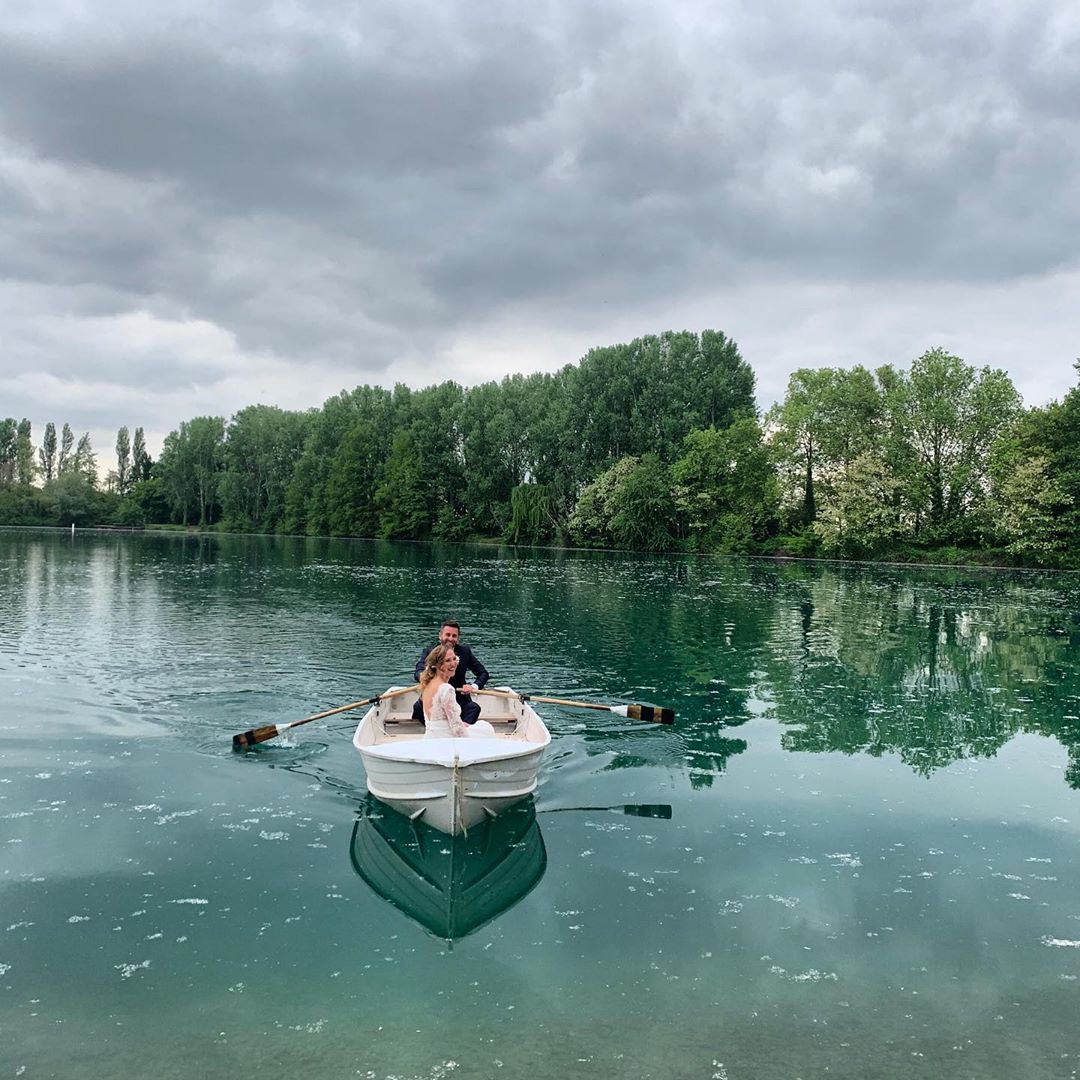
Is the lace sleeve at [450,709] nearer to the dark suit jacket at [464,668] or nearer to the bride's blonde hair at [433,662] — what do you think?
the bride's blonde hair at [433,662]

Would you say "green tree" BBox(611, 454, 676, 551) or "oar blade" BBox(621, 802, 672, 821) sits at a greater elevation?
"green tree" BBox(611, 454, 676, 551)

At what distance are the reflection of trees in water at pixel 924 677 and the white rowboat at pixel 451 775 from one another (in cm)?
559

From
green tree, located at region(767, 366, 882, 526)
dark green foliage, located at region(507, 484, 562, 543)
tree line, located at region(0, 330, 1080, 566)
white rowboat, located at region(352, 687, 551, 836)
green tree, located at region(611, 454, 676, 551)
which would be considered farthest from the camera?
dark green foliage, located at region(507, 484, 562, 543)

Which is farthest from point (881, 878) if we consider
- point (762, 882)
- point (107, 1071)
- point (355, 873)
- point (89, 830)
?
point (89, 830)

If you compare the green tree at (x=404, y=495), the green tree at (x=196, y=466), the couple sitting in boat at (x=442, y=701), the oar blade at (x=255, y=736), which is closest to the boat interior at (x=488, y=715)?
the couple sitting in boat at (x=442, y=701)

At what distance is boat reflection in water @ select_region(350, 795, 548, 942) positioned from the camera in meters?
7.52

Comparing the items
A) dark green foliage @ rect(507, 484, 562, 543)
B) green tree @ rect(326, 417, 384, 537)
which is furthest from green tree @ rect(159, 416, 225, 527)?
dark green foliage @ rect(507, 484, 562, 543)

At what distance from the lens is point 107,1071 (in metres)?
5.20

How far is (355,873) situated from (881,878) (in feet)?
16.6

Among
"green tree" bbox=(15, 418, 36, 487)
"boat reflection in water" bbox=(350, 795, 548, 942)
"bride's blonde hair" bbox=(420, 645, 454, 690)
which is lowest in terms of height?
"boat reflection in water" bbox=(350, 795, 548, 942)

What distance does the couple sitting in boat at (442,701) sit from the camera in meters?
10.5

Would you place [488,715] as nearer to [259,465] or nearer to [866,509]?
[866,509]

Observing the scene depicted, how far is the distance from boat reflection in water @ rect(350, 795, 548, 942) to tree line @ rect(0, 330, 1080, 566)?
5791 centimetres

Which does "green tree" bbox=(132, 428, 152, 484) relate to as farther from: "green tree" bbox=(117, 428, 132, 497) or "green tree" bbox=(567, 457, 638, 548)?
"green tree" bbox=(567, 457, 638, 548)
